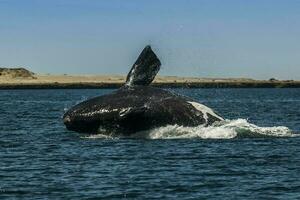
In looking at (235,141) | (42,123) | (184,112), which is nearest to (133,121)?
(184,112)

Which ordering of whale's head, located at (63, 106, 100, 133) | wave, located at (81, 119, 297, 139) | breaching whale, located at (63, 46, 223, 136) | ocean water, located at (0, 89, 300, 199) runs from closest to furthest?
ocean water, located at (0, 89, 300, 199) < breaching whale, located at (63, 46, 223, 136) < whale's head, located at (63, 106, 100, 133) < wave, located at (81, 119, 297, 139)

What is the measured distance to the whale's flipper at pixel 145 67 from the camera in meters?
32.5

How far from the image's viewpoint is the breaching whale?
3209 cm

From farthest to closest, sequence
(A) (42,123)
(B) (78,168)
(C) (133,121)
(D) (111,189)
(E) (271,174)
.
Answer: (A) (42,123) < (C) (133,121) < (B) (78,168) < (E) (271,174) < (D) (111,189)

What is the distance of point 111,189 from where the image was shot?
2173 cm

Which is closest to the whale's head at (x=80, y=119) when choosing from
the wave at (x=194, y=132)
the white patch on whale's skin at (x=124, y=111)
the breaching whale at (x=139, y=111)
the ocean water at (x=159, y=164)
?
the breaching whale at (x=139, y=111)

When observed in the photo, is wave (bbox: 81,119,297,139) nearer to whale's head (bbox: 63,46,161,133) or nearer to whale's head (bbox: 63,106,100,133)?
whale's head (bbox: 63,106,100,133)

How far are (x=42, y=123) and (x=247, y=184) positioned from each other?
29469 mm

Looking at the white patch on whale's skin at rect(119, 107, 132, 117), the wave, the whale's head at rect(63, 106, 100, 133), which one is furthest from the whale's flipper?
the whale's head at rect(63, 106, 100, 133)

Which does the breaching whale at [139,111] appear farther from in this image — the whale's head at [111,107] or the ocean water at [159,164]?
the ocean water at [159,164]

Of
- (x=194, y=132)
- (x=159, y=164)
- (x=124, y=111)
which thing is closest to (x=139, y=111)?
(x=124, y=111)

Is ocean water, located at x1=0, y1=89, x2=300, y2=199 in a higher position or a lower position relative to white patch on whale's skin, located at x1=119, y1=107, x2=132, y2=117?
lower

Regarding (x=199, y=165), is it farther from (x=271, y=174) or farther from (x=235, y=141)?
(x=235, y=141)

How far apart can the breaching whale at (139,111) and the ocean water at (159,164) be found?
1.59 ft
